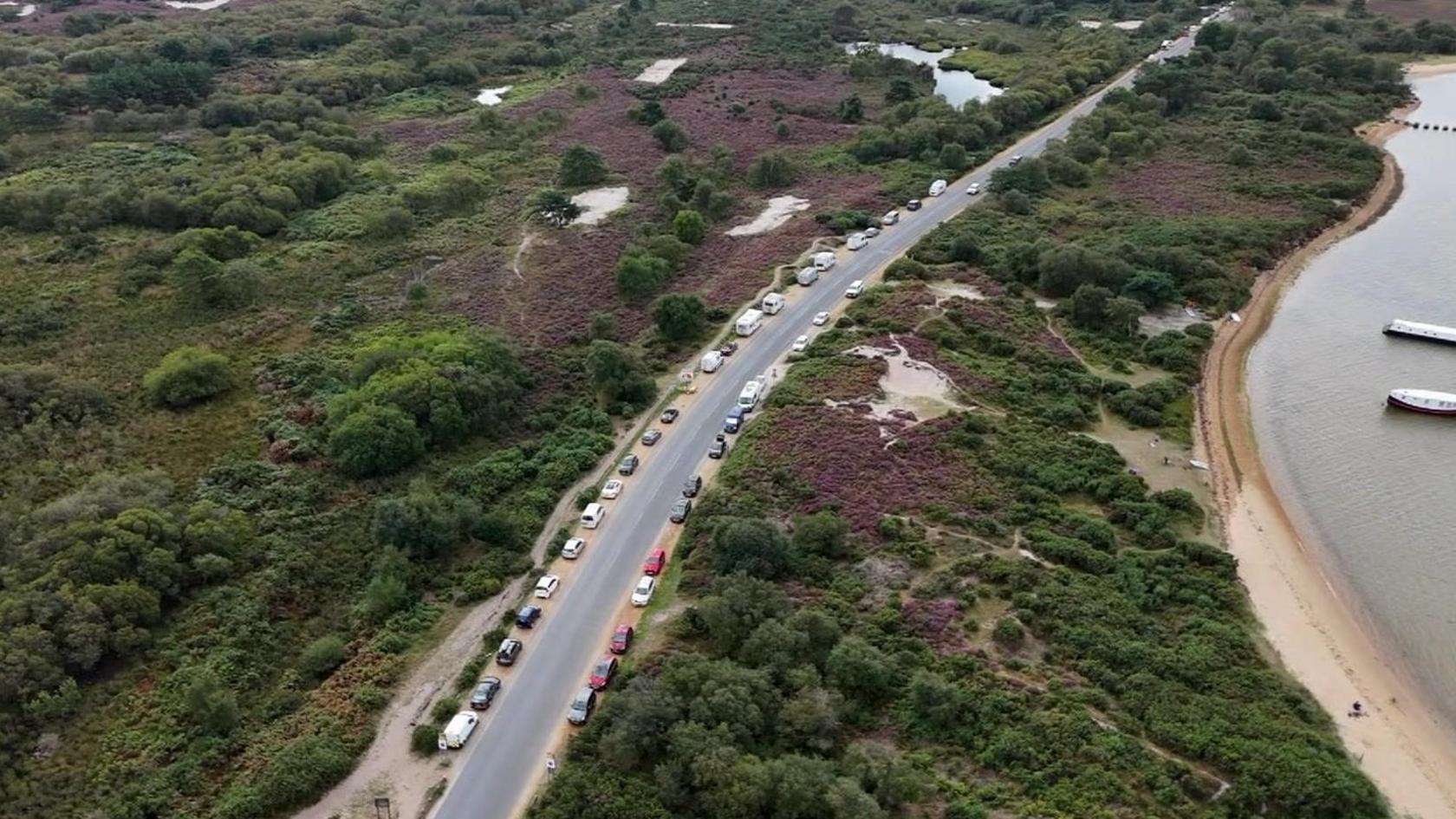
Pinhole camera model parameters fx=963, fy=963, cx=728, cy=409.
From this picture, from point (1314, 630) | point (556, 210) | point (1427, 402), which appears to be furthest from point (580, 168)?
point (1314, 630)

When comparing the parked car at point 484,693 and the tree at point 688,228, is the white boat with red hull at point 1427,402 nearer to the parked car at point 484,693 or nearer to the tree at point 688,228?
the tree at point 688,228

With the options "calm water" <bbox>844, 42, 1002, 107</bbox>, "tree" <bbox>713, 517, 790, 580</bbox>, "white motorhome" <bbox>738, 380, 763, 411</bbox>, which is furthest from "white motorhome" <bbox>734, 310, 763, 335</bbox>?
"calm water" <bbox>844, 42, 1002, 107</bbox>

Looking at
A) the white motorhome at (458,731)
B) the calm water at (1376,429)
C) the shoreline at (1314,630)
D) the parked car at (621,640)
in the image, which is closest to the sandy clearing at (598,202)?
the parked car at (621,640)

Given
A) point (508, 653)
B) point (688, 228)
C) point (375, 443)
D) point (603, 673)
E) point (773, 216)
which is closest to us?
point (603, 673)

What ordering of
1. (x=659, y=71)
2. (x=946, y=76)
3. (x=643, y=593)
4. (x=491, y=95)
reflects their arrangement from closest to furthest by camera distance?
(x=643, y=593) → (x=491, y=95) → (x=659, y=71) → (x=946, y=76)

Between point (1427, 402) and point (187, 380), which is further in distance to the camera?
point (1427, 402)

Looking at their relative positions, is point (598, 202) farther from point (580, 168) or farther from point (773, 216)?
point (773, 216)

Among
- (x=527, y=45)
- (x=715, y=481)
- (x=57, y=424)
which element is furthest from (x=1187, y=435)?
(x=527, y=45)
